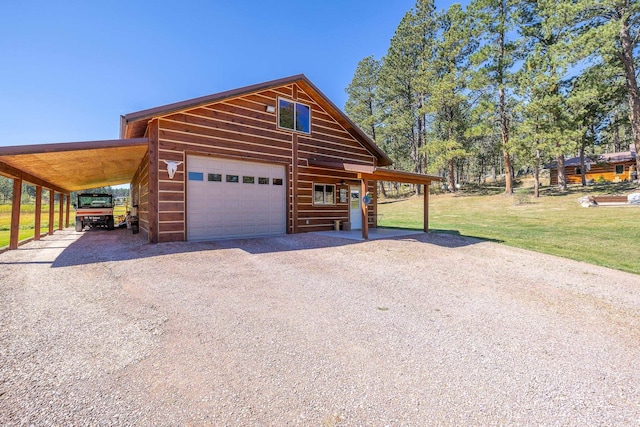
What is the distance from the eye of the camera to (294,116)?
1115cm

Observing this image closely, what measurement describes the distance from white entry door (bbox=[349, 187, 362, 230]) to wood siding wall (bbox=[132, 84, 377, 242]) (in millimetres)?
300

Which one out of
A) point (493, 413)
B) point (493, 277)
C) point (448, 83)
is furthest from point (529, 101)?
point (493, 413)

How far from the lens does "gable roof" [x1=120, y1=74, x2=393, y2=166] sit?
24.7ft

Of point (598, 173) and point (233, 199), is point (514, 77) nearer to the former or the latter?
point (598, 173)

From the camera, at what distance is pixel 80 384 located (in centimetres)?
218

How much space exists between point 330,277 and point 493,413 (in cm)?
355

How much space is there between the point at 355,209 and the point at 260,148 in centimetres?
552

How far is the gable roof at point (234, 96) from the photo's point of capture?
7.54 metres

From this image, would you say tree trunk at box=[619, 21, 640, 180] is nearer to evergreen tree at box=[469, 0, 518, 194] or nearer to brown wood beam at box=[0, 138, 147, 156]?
evergreen tree at box=[469, 0, 518, 194]

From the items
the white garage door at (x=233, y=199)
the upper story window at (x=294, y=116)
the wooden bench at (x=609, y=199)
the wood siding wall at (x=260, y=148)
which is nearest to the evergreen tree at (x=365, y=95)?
the wood siding wall at (x=260, y=148)

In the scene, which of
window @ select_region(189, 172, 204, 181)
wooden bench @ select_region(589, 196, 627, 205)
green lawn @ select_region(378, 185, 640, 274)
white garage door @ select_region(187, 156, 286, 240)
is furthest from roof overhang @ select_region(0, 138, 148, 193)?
wooden bench @ select_region(589, 196, 627, 205)

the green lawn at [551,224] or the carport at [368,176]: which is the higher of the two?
the carport at [368,176]

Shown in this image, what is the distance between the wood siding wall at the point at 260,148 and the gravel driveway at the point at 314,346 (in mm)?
3259

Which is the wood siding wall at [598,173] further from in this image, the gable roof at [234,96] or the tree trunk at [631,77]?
the gable roof at [234,96]
